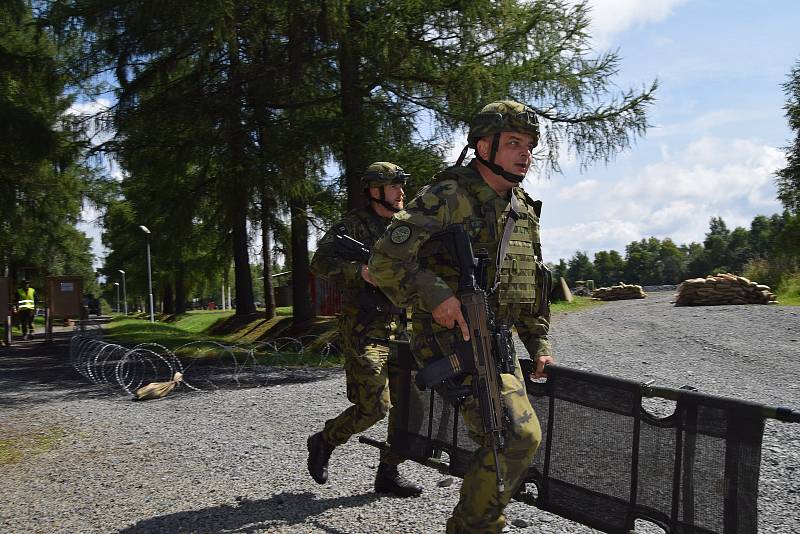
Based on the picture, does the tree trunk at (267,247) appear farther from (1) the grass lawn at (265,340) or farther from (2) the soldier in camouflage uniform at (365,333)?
(2) the soldier in camouflage uniform at (365,333)

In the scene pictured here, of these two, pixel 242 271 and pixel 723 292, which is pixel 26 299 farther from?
pixel 723 292

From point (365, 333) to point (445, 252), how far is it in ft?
5.41

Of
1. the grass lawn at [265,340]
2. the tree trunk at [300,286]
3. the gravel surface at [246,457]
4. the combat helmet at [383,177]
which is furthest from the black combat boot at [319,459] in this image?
the tree trunk at [300,286]

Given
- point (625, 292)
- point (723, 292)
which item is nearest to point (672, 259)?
point (625, 292)

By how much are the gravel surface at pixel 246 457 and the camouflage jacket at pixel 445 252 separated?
5.12 feet

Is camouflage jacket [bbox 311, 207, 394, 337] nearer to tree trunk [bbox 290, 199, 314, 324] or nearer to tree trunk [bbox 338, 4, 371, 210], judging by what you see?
tree trunk [bbox 338, 4, 371, 210]

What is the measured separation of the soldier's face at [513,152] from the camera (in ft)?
12.0

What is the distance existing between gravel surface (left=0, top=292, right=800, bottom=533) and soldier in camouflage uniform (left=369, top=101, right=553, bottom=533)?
1.30 m

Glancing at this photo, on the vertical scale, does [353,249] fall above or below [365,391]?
above

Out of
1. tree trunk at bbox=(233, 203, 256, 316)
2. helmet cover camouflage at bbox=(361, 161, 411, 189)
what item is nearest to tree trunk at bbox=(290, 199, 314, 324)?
tree trunk at bbox=(233, 203, 256, 316)

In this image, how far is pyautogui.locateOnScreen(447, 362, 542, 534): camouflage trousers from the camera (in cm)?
333

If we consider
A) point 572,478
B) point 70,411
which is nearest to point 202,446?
point 70,411

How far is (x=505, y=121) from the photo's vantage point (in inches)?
142

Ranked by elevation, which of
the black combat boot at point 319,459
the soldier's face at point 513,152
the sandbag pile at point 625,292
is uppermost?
the soldier's face at point 513,152
